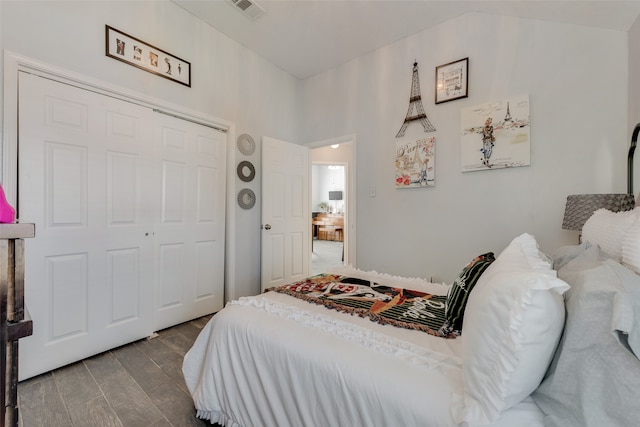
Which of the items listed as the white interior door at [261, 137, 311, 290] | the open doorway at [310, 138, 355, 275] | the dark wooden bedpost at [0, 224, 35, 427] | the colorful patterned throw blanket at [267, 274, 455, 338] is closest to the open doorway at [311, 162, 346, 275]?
the open doorway at [310, 138, 355, 275]

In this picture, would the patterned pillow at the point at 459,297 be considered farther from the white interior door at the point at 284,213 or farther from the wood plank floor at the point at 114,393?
the white interior door at the point at 284,213

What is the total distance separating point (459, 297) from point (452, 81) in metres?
2.33

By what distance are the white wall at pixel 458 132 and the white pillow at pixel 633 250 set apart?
1.60 metres

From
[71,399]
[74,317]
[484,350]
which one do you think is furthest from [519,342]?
[74,317]

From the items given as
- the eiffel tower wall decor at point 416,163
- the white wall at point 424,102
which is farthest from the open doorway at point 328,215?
the eiffel tower wall decor at point 416,163

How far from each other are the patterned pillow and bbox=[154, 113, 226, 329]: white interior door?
2470 millimetres

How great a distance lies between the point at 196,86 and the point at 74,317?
2275mm

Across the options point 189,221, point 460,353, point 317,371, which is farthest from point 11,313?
point 189,221

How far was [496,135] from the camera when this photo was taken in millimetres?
2504

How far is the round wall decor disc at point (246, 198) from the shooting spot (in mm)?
3303

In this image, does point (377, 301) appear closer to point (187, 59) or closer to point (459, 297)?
point (459, 297)

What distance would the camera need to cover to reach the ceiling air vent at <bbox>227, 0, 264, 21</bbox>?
2.60 meters

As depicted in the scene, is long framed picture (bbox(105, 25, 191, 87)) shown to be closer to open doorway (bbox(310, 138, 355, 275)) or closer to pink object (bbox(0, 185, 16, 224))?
pink object (bbox(0, 185, 16, 224))

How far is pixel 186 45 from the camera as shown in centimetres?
278
